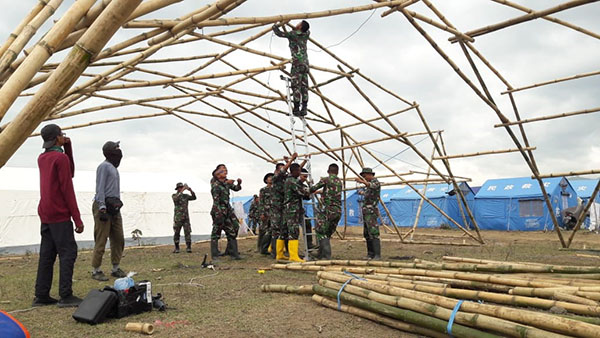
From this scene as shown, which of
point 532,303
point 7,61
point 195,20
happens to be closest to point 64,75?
point 7,61

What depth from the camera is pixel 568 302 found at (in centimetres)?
394

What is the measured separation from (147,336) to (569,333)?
3.34 m

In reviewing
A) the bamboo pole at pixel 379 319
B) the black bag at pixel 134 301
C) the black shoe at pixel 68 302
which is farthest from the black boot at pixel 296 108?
the black shoe at pixel 68 302

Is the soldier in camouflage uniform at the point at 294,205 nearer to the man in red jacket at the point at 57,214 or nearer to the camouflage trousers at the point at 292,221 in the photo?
the camouflage trousers at the point at 292,221

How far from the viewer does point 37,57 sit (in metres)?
1.89

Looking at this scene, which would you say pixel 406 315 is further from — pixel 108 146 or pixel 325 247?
pixel 108 146

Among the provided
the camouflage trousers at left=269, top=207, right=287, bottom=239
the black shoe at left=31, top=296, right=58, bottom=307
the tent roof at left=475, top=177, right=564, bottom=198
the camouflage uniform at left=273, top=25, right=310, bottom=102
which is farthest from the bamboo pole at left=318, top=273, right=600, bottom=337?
the tent roof at left=475, top=177, right=564, bottom=198

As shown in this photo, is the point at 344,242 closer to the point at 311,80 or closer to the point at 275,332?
the point at 311,80

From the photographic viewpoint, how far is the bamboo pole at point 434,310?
10.1 feet

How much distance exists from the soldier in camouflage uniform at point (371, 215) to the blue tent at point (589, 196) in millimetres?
16568

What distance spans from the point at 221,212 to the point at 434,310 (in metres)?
5.85

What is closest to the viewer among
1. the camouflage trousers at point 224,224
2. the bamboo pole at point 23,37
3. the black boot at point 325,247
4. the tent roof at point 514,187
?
the bamboo pole at point 23,37

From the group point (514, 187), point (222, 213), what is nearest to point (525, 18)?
point (222, 213)

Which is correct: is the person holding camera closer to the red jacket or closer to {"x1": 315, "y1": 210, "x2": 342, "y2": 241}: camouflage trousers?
the red jacket
